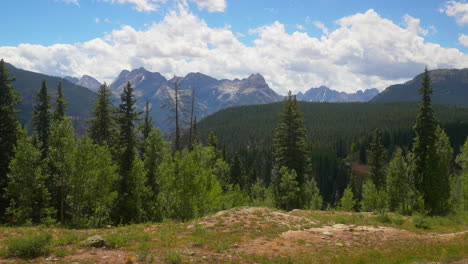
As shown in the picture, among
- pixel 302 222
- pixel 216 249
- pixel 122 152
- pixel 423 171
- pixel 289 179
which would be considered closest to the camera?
pixel 216 249

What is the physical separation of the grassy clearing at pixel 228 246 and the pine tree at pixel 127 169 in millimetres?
9453

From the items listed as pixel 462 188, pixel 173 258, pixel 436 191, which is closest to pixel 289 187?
pixel 436 191

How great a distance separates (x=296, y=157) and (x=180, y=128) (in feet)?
44.9

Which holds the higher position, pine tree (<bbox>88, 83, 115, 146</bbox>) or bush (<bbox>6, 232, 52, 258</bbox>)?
pine tree (<bbox>88, 83, 115, 146</bbox>)

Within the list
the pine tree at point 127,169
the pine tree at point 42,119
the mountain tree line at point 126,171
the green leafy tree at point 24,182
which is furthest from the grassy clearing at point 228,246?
the pine tree at point 42,119

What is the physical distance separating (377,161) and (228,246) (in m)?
38.6

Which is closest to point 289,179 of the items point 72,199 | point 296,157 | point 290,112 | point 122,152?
point 296,157

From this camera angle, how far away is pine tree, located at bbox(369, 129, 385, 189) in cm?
4453

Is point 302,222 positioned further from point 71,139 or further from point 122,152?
point 71,139

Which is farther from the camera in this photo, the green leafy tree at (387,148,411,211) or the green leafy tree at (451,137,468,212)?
the green leafy tree at (451,137,468,212)

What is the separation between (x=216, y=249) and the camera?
12.7 metres

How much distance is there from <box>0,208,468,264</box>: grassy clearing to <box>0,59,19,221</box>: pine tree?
41.4 ft

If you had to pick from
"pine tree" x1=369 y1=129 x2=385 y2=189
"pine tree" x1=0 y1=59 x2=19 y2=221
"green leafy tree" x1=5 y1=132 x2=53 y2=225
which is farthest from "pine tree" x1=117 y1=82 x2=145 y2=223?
"pine tree" x1=369 y1=129 x2=385 y2=189

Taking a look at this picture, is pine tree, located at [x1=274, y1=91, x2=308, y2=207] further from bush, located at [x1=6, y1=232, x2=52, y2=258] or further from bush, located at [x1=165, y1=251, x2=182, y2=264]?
bush, located at [x1=6, y1=232, x2=52, y2=258]
